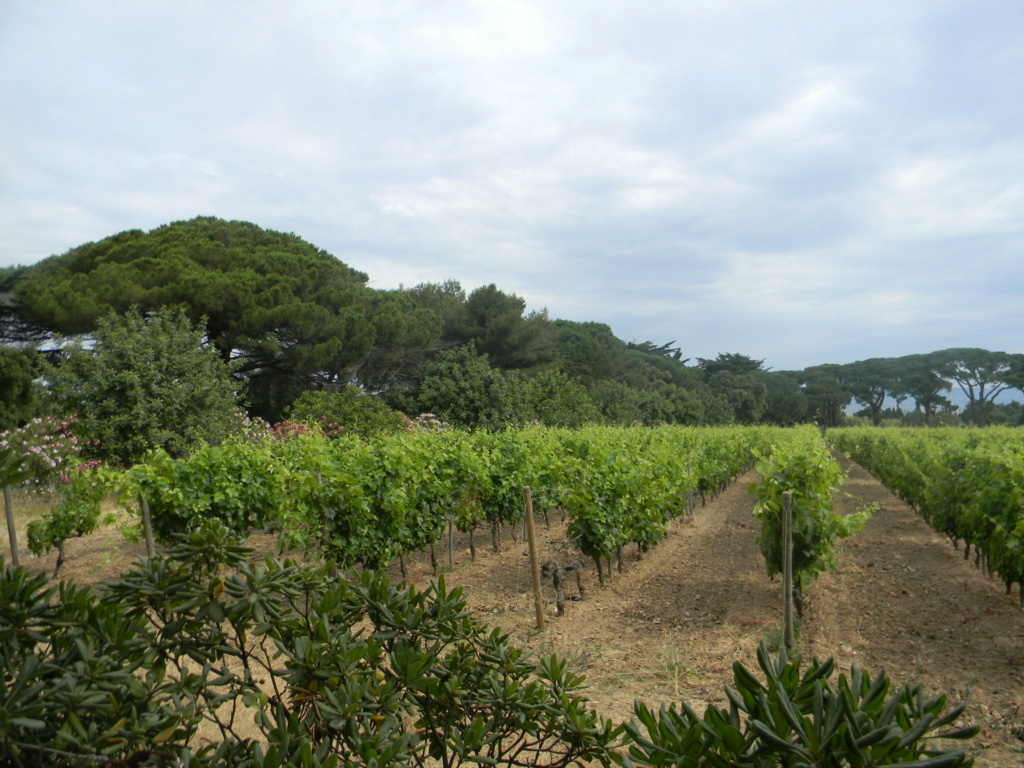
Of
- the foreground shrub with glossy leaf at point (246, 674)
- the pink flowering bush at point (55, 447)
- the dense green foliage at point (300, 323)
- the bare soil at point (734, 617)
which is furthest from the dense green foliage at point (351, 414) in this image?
the foreground shrub with glossy leaf at point (246, 674)

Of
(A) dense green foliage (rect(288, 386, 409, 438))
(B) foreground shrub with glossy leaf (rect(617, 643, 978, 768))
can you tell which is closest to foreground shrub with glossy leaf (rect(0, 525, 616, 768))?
(B) foreground shrub with glossy leaf (rect(617, 643, 978, 768))

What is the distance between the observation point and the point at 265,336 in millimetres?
19953

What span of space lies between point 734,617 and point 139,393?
1098cm

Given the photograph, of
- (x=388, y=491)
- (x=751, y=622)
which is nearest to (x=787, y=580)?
(x=751, y=622)

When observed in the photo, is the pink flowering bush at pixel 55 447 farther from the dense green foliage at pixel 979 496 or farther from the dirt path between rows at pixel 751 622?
the dense green foliage at pixel 979 496

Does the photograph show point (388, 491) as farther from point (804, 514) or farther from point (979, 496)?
point (979, 496)

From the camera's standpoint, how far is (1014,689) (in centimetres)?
438

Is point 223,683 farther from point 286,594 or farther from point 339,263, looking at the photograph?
point 339,263

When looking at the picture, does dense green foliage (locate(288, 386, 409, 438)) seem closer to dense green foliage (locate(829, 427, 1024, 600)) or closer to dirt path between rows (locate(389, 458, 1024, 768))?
dirt path between rows (locate(389, 458, 1024, 768))

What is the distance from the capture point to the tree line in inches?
518

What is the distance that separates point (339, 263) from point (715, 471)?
1992 cm

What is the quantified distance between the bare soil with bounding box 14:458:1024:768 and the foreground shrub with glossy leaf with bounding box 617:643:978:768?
122 inches

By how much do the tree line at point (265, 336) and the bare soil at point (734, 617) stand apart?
4960 millimetres

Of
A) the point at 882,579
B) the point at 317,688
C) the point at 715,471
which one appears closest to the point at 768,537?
the point at 882,579
